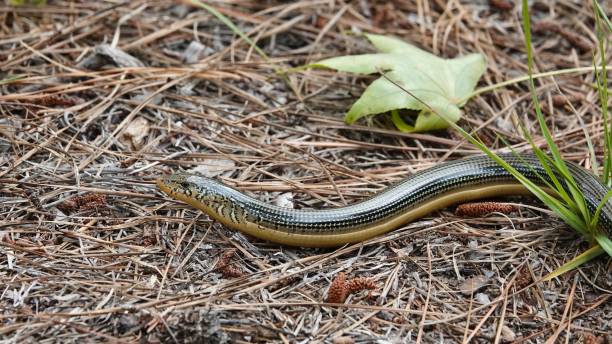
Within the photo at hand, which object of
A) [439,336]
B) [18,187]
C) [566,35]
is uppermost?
[566,35]

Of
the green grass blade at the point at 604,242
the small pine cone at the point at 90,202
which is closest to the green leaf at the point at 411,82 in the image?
the green grass blade at the point at 604,242

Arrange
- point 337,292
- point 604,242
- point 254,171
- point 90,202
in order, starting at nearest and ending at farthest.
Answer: point 337,292
point 604,242
point 90,202
point 254,171

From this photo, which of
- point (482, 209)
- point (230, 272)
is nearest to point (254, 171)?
point (230, 272)

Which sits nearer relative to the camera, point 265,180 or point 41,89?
point 265,180

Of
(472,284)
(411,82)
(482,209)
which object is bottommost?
(472,284)

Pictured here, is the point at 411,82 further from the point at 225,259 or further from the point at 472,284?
the point at 225,259

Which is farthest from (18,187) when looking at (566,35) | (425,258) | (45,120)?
(566,35)

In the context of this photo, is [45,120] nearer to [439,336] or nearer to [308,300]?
[308,300]

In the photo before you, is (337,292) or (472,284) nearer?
(337,292)
